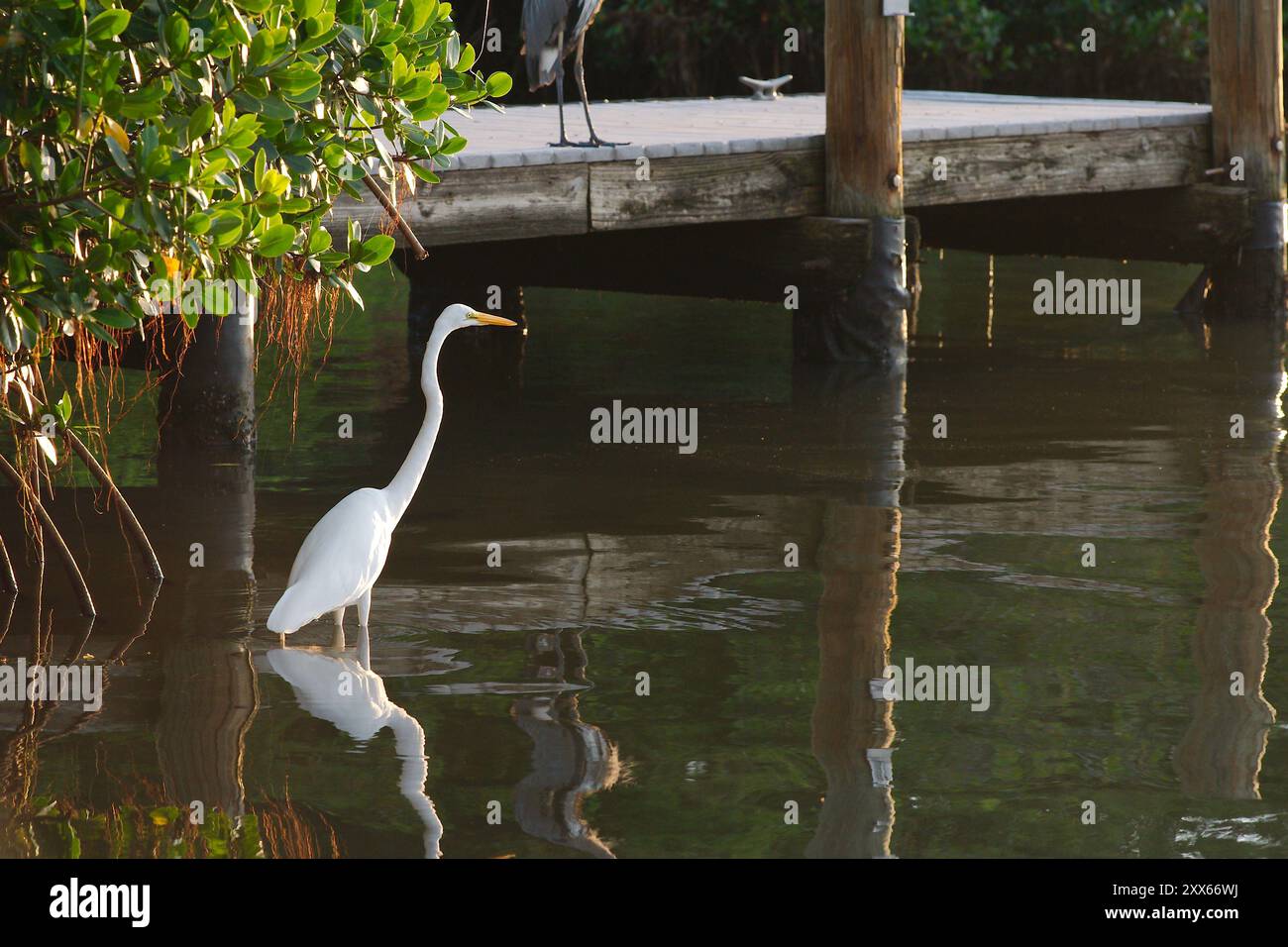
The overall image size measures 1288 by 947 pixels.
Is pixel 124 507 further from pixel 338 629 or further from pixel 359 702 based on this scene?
pixel 359 702

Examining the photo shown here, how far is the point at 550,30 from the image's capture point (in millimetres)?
11211

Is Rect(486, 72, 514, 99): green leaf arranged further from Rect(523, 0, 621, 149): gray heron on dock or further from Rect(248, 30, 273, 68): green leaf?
Rect(523, 0, 621, 149): gray heron on dock

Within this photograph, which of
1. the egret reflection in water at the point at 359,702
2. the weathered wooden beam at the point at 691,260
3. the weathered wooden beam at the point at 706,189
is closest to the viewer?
the egret reflection in water at the point at 359,702

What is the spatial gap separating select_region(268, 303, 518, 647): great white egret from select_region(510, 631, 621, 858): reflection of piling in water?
66cm

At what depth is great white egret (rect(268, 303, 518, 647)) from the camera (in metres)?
6.26

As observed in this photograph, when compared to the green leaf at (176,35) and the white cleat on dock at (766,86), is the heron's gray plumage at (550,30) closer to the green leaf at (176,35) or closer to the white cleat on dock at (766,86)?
the white cleat on dock at (766,86)

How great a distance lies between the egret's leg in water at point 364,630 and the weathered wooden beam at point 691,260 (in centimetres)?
570

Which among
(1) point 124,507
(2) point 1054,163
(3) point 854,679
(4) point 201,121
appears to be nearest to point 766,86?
(2) point 1054,163

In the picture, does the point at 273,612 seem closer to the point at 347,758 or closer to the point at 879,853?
the point at 347,758

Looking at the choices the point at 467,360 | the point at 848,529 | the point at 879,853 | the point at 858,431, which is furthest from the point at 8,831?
the point at 467,360

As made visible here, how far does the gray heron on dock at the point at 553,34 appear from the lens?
36.4ft

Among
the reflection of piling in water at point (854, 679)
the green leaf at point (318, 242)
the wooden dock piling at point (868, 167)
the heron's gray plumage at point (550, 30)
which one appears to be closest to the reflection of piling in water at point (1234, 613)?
the reflection of piling in water at point (854, 679)

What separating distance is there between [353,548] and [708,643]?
4.15 feet

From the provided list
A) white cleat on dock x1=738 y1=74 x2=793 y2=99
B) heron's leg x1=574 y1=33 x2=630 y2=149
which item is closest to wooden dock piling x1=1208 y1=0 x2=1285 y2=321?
white cleat on dock x1=738 y1=74 x2=793 y2=99
